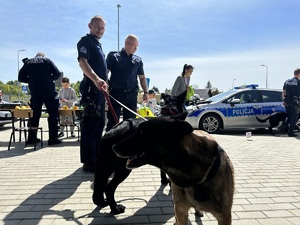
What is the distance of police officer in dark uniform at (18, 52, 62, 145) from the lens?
671cm

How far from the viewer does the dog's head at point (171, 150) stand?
1.83 metres

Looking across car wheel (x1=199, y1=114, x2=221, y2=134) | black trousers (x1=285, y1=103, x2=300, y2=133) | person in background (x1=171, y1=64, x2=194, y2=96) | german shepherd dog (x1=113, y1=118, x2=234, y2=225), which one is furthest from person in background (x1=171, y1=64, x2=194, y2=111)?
black trousers (x1=285, y1=103, x2=300, y2=133)

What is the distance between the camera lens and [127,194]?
11.5 feet

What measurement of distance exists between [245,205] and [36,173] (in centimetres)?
335

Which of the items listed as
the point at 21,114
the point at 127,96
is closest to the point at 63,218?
the point at 127,96

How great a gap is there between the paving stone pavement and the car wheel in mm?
3716

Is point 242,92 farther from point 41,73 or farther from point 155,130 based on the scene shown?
point 155,130

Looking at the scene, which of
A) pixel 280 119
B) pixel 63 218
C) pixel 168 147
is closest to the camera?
pixel 168 147

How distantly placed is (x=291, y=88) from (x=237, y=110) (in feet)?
6.17

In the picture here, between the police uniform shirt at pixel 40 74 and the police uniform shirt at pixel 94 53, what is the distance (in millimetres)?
3110

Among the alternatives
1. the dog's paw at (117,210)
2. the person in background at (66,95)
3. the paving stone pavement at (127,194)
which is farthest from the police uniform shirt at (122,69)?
the person in background at (66,95)

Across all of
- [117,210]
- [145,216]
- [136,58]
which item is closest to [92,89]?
[136,58]

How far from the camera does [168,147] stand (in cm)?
183

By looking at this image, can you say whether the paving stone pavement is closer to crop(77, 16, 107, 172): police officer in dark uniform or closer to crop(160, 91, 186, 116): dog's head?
crop(77, 16, 107, 172): police officer in dark uniform
